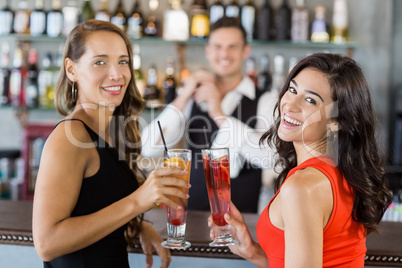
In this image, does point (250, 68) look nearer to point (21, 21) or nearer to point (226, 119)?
point (226, 119)

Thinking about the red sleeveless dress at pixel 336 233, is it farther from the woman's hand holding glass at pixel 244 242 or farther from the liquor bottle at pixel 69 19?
the liquor bottle at pixel 69 19

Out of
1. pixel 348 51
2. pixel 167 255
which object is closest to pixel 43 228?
pixel 167 255

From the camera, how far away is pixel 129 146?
A: 1.73 m

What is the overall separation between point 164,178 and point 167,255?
48cm

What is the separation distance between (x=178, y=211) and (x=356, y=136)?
50cm

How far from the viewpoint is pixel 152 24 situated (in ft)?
12.3

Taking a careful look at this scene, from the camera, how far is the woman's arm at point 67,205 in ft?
4.08

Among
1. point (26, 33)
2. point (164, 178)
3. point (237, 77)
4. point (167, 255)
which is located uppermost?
point (26, 33)

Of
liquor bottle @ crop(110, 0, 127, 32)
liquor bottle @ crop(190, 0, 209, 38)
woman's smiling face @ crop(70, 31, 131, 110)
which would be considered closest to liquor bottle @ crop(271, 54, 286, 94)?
liquor bottle @ crop(190, 0, 209, 38)

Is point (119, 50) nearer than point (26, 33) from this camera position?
Yes

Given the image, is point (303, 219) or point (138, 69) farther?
point (138, 69)

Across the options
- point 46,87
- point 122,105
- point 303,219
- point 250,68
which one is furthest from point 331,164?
point 46,87

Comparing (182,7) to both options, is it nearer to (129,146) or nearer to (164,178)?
(129,146)

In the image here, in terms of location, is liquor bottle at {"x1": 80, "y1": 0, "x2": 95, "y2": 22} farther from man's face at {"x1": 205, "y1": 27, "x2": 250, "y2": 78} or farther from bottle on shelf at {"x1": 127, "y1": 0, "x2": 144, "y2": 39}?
man's face at {"x1": 205, "y1": 27, "x2": 250, "y2": 78}
